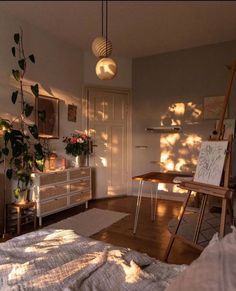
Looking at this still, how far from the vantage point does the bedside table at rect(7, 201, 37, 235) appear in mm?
2717

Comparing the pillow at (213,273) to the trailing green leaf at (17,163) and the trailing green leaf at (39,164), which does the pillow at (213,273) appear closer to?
the trailing green leaf at (17,163)

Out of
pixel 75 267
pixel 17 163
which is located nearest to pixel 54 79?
pixel 17 163

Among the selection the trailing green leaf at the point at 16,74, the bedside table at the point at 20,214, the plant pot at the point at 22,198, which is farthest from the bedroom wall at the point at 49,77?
the bedside table at the point at 20,214

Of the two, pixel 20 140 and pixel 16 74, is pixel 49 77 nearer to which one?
pixel 16 74

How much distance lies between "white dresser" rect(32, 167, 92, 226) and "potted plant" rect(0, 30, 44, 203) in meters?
0.14

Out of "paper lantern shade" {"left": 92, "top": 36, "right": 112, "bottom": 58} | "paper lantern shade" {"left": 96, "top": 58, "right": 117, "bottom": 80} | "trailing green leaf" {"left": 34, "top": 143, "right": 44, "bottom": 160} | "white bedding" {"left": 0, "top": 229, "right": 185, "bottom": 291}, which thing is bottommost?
"white bedding" {"left": 0, "top": 229, "right": 185, "bottom": 291}

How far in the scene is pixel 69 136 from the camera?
387cm

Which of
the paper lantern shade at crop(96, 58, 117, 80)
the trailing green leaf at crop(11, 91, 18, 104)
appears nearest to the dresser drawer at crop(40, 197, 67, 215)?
the trailing green leaf at crop(11, 91, 18, 104)

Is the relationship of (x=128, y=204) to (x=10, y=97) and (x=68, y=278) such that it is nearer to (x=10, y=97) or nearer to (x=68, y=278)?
(x=10, y=97)

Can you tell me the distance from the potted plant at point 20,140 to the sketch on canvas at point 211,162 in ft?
6.41

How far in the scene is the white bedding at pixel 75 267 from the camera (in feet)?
2.87


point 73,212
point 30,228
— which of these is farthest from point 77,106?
point 30,228

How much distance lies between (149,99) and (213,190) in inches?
117

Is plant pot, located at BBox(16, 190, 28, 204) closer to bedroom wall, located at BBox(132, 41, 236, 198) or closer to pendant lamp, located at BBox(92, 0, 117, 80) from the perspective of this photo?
bedroom wall, located at BBox(132, 41, 236, 198)
